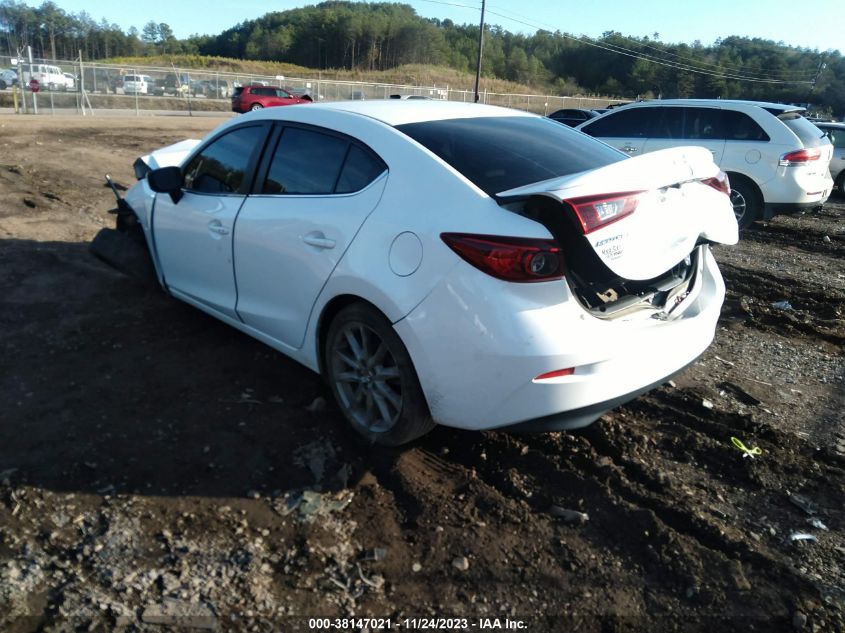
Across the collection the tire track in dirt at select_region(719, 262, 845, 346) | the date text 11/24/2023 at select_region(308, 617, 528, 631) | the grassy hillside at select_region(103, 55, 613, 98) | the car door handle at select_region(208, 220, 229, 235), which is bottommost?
the date text 11/24/2023 at select_region(308, 617, 528, 631)

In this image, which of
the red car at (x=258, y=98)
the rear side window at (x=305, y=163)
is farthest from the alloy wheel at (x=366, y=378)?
the red car at (x=258, y=98)

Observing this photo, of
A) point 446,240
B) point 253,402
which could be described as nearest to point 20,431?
point 253,402

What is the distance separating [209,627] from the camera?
94.3 inches

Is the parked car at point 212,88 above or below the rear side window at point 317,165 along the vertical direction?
above

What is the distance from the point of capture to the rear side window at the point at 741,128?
966 centimetres

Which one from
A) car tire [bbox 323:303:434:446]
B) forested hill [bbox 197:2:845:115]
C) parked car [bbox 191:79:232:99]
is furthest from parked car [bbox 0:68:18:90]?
forested hill [bbox 197:2:845:115]

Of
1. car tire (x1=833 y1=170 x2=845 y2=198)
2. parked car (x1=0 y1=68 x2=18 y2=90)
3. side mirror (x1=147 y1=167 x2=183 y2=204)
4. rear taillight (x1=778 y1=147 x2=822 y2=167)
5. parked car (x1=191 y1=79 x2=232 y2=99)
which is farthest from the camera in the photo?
parked car (x1=191 y1=79 x2=232 y2=99)

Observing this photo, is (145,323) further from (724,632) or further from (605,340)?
(724,632)

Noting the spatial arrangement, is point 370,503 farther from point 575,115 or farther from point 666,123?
point 575,115

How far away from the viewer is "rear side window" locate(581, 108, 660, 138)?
1064cm

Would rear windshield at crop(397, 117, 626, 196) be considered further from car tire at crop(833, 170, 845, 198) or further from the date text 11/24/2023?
car tire at crop(833, 170, 845, 198)

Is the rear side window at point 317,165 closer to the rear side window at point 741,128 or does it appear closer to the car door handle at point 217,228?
the car door handle at point 217,228

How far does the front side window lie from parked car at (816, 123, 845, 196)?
548 inches

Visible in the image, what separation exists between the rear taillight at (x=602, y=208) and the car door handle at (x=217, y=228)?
2340 millimetres
